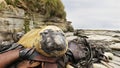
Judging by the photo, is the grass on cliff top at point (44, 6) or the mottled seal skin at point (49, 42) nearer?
the mottled seal skin at point (49, 42)

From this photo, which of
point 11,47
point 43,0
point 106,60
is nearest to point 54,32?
point 11,47

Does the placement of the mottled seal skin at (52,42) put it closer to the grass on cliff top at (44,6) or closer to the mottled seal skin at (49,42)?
the mottled seal skin at (49,42)

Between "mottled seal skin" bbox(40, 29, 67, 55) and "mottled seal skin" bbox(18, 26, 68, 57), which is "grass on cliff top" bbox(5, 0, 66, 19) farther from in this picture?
"mottled seal skin" bbox(40, 29, 67, 55)

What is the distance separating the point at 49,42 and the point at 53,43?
0.23 feet

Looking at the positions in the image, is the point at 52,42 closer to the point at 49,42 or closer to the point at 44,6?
the point at 49,42

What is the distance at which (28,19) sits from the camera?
14383 millimetres

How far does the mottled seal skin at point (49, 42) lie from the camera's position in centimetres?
459

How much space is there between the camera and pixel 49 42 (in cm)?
463

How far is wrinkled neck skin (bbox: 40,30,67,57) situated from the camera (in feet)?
15.0

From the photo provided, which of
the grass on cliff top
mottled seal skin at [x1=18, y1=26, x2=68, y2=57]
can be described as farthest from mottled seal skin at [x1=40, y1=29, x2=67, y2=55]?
the grass on cliff top

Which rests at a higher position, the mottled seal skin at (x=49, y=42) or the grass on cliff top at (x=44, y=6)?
the mottled seal skin at (x=49, y=42)

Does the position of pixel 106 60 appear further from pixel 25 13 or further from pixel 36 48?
pixel 25 13

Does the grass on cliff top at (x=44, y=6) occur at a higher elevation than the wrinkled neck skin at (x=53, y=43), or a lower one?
lower

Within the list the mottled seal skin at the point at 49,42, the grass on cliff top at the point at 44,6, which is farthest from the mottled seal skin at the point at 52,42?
the grass on cliff top at the point at 44,6
